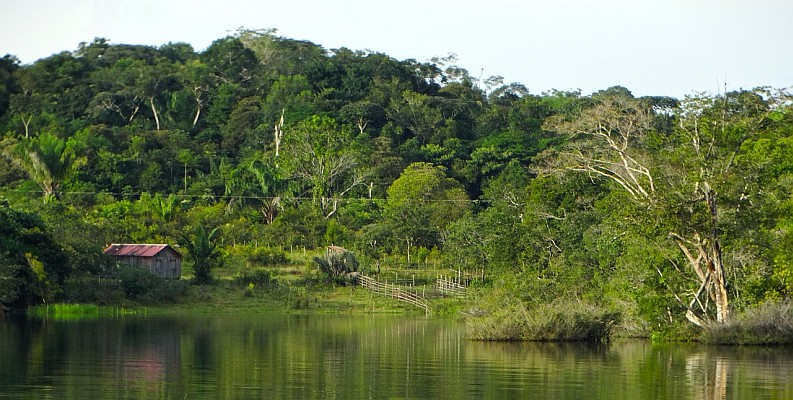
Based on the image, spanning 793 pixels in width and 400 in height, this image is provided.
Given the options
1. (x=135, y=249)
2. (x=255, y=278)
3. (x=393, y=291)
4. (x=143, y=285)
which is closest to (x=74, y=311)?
(x=143, y=285)

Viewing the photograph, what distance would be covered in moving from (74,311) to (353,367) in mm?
23629

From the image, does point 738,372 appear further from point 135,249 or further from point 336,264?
point 135,249

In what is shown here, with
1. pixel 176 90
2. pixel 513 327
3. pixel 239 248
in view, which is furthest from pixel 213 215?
pixel 513 327

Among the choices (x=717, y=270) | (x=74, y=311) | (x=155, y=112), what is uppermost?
(x=155, y=112)

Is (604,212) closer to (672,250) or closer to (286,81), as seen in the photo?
(672,250)

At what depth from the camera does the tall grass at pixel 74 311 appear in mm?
42781

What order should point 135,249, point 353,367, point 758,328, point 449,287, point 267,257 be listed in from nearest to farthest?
point 353,367, point 758,328, point 135,249, point 449,287, point 267,257

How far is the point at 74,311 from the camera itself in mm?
44469

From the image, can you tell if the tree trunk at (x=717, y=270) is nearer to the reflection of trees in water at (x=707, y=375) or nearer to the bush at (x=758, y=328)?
the bush at (x=758, y=328)

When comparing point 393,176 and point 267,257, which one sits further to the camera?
point 393,176

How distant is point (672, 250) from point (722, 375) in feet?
Answer: 32.3

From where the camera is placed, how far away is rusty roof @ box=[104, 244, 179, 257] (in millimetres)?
51188

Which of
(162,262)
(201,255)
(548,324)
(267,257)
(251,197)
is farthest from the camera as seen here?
(251,197)

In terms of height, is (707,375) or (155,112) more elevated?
(155,112)
